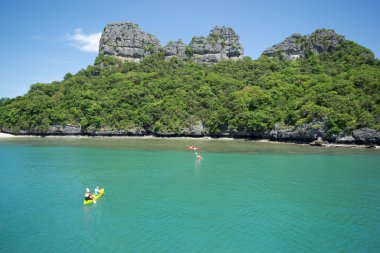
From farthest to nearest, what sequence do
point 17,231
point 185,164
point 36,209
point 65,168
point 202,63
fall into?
point 202,63, point 185,164, point 65,168, point 36,209, point 17,231

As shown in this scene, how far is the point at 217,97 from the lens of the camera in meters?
97.0

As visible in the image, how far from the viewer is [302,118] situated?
230ft

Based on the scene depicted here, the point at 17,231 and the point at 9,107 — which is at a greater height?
the point at 9,107

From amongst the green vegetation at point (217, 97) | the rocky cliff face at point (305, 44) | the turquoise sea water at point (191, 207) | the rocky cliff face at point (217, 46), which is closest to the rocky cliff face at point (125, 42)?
the green vegetation at point (217, 97)

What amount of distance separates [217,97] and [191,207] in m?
75.9

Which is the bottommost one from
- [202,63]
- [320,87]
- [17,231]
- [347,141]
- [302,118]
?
[17,231]

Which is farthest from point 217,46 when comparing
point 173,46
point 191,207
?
point 191,207

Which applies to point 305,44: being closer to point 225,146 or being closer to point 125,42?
point 125,42

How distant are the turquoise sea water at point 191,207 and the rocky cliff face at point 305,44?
8532 centimetres

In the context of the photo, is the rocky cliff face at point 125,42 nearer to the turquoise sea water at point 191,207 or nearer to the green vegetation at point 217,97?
the green vegetation at point 217,97

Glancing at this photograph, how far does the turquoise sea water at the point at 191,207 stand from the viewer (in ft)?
56.7

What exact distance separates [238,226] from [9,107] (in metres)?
103

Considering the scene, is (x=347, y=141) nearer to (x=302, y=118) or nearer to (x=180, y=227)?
(x=302, y=118)

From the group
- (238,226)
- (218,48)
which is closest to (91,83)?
(218,48)
